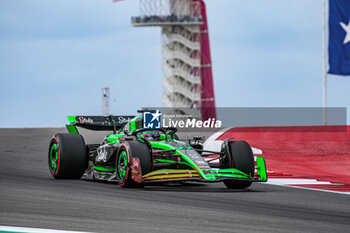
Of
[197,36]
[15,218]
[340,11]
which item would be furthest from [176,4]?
[15,218]

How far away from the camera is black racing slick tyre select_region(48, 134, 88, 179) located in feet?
39.2

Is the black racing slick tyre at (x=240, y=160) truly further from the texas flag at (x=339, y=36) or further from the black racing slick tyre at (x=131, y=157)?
the texas flag at (x=339, y=36)

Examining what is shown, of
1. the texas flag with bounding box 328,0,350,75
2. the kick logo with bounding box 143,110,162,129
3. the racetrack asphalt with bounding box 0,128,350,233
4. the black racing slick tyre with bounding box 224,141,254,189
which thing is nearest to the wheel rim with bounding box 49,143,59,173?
the racetrack asphalt with bounding box 0,128,350,233

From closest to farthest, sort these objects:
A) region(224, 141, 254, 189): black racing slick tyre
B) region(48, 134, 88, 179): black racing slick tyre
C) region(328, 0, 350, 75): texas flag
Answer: region(224, 141, 254, 189): black racing slick tyre
region(48, 134, 88, 179): black racing slick tyre
region(328, 0, 350, 75): texas flag

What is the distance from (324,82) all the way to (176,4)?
40.0 m

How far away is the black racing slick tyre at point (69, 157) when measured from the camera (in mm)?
11938

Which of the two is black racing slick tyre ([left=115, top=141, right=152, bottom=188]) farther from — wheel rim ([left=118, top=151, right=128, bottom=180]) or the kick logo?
the kick logo

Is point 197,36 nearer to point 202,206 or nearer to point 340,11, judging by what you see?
point 340,11

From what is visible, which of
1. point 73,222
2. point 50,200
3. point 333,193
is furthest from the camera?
A: point 333,193

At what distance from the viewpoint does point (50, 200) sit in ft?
26.8

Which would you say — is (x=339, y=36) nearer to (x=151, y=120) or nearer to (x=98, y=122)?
(x=98, y=122)

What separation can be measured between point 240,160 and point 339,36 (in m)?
26.2

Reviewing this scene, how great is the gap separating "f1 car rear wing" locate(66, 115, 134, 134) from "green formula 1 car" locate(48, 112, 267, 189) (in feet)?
0.31

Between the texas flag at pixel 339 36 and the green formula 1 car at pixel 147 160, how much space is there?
966 inches
